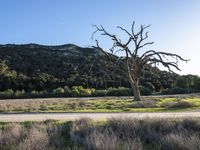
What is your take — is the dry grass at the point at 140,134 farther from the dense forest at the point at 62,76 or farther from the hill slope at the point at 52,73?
the hill slope at the point at 52,73

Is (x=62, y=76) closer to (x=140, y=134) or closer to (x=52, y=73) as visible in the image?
(x=52, y=73)

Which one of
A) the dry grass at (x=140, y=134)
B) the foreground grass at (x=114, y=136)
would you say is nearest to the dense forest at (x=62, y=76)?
the dry grass at (x=140, y=134)

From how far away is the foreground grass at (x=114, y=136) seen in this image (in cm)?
1220

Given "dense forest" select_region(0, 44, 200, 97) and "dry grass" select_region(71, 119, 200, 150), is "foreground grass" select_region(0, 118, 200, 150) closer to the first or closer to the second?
"dry grass" select_region(71, 119, 200, 150)

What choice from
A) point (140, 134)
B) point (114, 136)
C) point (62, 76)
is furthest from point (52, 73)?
point (114, 136)

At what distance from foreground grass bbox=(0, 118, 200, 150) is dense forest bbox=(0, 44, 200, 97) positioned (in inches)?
2041

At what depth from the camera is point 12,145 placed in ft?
43.3

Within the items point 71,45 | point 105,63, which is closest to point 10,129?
point 105,63

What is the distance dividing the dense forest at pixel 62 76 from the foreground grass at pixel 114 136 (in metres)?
51.8

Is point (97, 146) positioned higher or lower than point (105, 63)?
lower

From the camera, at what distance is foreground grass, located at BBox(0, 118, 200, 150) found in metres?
12.2

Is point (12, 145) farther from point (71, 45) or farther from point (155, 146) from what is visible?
point (71, 45)

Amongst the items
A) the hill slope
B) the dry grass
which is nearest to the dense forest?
the hill slope

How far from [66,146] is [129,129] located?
130 inches
